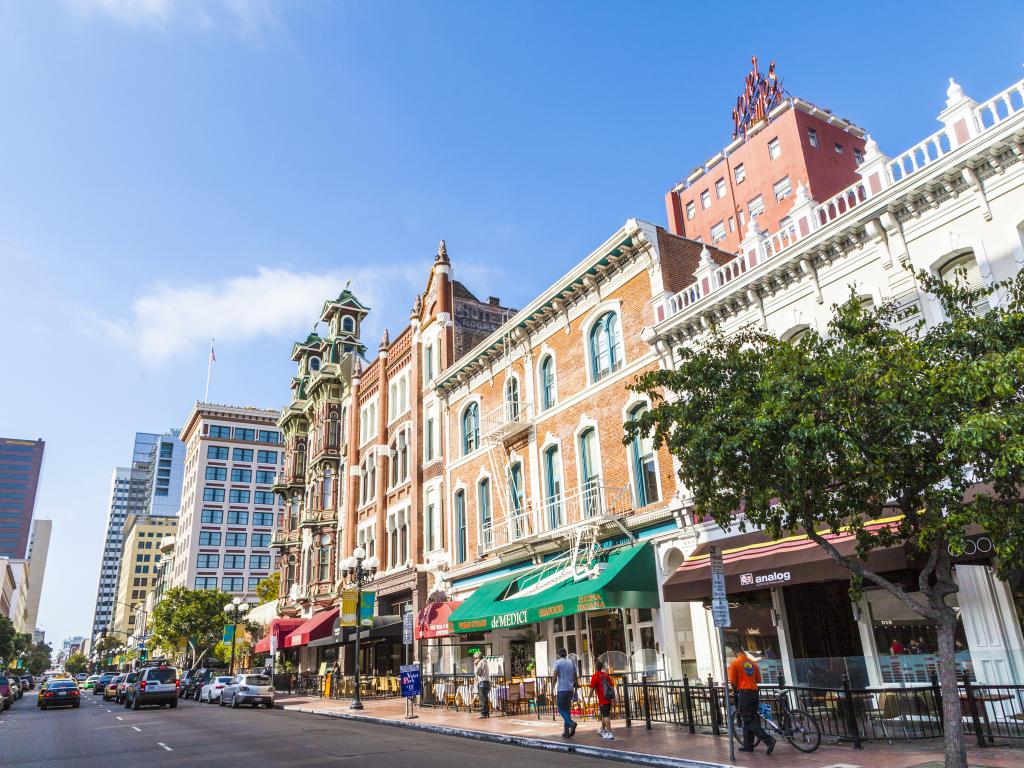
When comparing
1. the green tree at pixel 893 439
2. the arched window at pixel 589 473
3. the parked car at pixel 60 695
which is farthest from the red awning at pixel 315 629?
the green tree at pixel 893 439

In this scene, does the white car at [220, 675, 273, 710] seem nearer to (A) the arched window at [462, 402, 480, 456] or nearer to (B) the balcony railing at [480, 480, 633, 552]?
(B) the balcony railing at [480, 480, 633, 552]

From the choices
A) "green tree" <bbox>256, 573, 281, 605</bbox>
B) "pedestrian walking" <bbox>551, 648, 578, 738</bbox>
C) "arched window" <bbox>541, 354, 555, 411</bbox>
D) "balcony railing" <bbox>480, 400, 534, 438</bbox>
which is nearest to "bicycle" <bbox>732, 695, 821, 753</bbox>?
"pedestrian walking" <bbox>551, 648, 578, 738</bbox>

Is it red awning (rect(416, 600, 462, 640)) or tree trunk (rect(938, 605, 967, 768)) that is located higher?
red awning (rect(416, 600, 462, 640))

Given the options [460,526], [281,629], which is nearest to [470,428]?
[460,526]

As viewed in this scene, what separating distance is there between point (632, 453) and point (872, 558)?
8.77 metres

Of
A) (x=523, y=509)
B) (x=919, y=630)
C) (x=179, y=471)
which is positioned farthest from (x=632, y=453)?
(x=179, y=471)

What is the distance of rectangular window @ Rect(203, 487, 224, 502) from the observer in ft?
315

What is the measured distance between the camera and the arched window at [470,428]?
30391 mm

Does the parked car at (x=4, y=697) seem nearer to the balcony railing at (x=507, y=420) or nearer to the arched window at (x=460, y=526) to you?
the arched window at (x=460, y=526)

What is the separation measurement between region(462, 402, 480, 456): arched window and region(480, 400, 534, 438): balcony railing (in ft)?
3.30

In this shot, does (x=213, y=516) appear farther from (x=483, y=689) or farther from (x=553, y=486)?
(x=483, y=689)

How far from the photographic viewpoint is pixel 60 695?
3681 centimetres

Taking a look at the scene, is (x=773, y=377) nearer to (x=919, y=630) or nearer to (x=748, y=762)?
(x=748, y=762)

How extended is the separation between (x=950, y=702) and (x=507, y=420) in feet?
63.3
